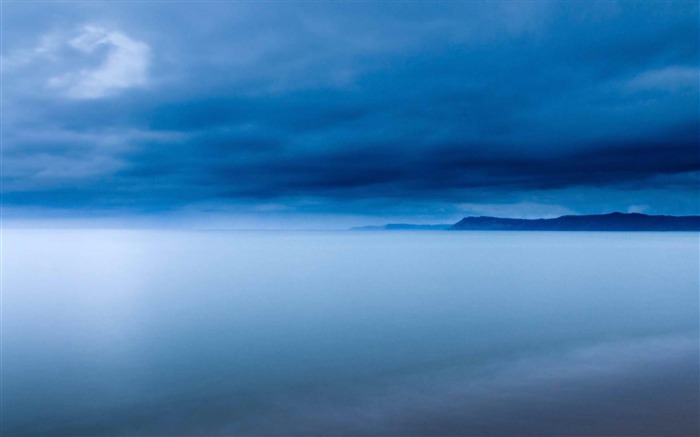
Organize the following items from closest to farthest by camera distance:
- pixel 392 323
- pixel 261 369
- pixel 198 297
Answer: pixel 261 369 → pixel 392 323 → pixel 198 297

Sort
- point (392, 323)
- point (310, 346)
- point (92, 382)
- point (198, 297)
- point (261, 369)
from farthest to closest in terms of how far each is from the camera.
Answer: point (198, 297), point (392, 323), point (310, 346), point (261, 369), point (92, 382)

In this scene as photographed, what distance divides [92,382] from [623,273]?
3412cm

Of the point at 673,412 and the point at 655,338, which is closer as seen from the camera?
the point at 673,412

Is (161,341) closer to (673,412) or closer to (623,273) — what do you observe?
(673,412)

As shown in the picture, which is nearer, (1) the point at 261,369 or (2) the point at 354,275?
(1) the point at 261,369

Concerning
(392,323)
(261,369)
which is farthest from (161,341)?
(392,323)

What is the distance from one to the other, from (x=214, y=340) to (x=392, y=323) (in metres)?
5.64

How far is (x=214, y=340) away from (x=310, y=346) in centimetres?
271

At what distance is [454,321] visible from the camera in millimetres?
17734

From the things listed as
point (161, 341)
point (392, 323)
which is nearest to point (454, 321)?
point (392, 323)

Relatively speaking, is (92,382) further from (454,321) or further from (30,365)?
(454,321)

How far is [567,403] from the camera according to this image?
30.0 ft

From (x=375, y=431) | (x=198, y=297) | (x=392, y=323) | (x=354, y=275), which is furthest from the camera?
(x=354, y=275)

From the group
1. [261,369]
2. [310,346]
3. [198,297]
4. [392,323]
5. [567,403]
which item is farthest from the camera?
[198,297]
